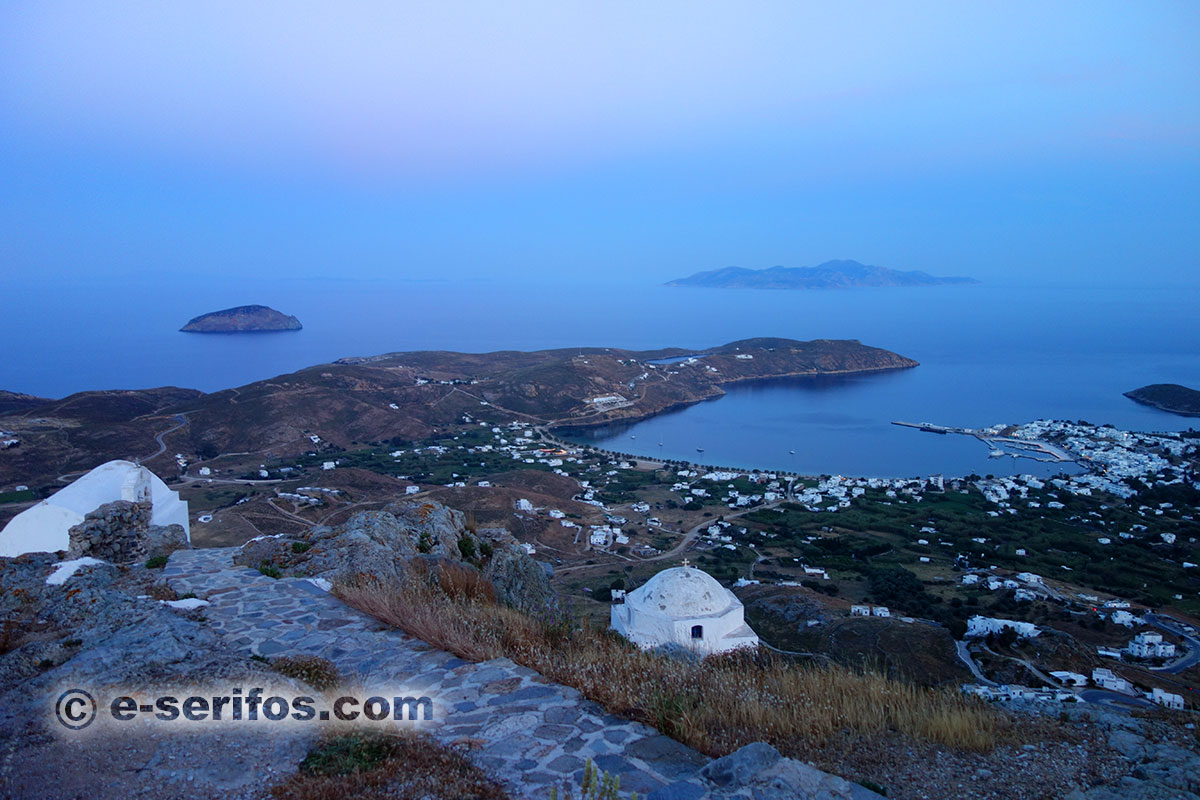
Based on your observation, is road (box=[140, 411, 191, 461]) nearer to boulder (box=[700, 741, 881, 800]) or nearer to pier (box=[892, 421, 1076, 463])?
boulder (box=[700, 741, 881, 800])

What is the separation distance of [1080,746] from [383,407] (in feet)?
204

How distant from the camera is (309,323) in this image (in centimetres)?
15125

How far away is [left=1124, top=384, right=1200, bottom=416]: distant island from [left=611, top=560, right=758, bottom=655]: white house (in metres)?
86.6

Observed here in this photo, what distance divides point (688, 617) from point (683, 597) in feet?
1.28

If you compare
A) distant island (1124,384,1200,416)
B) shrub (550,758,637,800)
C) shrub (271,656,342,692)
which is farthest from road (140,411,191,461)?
distant island (1124,384,1200,416)

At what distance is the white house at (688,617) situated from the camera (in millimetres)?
12453

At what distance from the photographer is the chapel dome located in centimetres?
1260

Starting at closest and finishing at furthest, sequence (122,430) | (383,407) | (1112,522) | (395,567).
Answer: (395,567), (1112,522), (122,430), (383,407)

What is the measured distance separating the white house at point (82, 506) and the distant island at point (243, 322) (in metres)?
143

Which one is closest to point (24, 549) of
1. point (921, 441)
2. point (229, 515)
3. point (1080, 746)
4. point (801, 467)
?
point (1080, 746)

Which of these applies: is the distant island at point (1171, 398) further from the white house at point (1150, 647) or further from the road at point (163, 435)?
the road at point (163, 435)

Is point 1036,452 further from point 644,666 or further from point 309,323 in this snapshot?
point 309,323

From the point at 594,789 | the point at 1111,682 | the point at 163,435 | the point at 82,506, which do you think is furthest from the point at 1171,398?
the point at 163,435

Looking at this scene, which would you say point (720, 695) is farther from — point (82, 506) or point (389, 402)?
point (389, 402)
